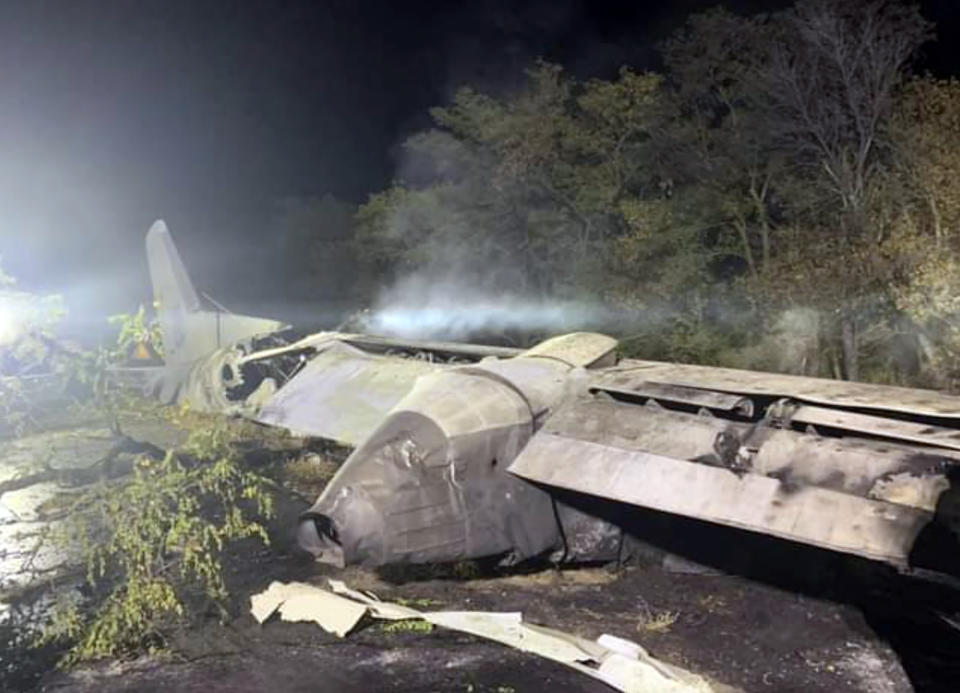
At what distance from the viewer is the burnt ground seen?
21.2ft

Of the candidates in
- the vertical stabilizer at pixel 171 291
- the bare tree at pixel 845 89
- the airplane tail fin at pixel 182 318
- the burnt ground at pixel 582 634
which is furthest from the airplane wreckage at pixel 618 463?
the bare tree at pixel 845 89

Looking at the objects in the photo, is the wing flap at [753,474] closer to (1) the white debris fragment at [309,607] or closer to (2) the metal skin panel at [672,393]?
(2) the metal skin panel at [672,393]

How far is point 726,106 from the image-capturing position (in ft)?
79.6

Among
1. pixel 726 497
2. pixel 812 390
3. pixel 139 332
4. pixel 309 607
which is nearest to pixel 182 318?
pixel 139 332

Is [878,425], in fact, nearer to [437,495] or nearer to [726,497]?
[726,497]

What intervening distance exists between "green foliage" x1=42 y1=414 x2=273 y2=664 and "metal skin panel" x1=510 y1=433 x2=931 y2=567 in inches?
129

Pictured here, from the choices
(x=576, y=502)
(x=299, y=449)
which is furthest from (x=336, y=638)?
(x=299, y=449)

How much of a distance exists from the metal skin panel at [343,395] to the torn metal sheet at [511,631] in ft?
8.73

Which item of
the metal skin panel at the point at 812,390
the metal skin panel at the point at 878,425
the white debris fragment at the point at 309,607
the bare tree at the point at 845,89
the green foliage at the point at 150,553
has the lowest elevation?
the white debris fragment at the point at 309,607

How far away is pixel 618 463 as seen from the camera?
7.38 meters

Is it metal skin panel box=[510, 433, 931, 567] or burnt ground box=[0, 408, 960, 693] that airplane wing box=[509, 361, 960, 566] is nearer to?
metal skin panel box=[510, 433, 931, 567]

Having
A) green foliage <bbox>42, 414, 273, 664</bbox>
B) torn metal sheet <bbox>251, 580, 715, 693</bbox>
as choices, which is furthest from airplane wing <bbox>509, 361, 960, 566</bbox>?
green foliage <bbox>42, 414, 273, 664</bbox>

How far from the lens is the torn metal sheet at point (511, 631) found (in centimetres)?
625

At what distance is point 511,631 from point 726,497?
203cm
